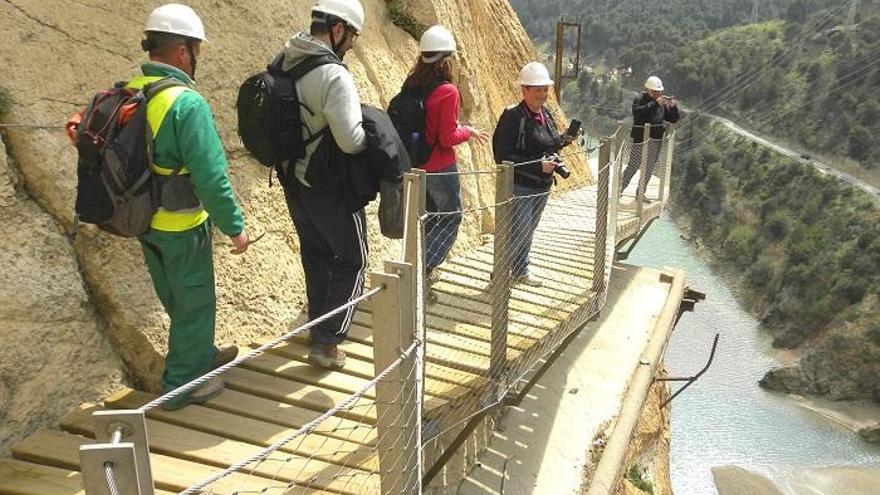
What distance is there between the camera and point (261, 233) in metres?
4.48

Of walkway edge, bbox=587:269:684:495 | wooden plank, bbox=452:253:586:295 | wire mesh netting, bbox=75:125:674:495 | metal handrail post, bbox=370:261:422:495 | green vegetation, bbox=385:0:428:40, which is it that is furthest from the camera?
green vegetation, bbox=385:0:428:40

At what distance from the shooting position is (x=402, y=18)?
23.6 ft

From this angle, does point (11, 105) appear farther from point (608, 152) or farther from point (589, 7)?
point (589, 7)

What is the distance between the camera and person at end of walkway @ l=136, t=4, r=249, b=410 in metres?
2.79

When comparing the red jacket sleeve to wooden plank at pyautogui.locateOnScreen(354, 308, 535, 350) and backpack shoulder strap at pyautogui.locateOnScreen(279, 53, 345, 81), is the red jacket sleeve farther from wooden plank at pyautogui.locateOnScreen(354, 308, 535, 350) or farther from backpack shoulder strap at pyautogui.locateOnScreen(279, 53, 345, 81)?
wooden plank at pyautogui.locateOnScreen(354, 308, 535, 350)

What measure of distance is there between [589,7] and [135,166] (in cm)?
11716

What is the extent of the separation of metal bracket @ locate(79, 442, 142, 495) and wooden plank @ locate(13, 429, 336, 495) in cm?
137

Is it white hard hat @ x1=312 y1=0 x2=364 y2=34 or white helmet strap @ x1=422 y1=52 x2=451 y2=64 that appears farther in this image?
white helmet strap @ x1=422 y1=52 x2=451 y2=64

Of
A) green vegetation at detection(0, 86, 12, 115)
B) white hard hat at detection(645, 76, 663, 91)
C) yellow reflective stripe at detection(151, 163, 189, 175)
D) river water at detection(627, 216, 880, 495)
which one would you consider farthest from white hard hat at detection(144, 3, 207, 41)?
river water at detection(627, 216, 880, 495)

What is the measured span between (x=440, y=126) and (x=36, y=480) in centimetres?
275

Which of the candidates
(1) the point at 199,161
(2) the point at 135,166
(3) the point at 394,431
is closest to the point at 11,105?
(2) the point at 135,166

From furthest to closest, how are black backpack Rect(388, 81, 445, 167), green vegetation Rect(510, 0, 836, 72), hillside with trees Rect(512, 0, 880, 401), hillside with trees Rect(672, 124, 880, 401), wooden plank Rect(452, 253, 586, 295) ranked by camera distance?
green vegetation Rect(510, 0, 836, 72)
hillside with trees Rect(512, 0, 880, 401)
hillside with trees Rect(672, 124, 880, 401)
wooden plank Rect(452, 253, 586, 295)
black backpack Rect(388, 81, 445, 167)

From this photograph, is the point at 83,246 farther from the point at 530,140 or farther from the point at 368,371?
the point at 530,140

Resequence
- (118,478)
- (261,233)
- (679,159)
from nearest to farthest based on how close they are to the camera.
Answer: (118,478) < (261,233) < (679,159)
